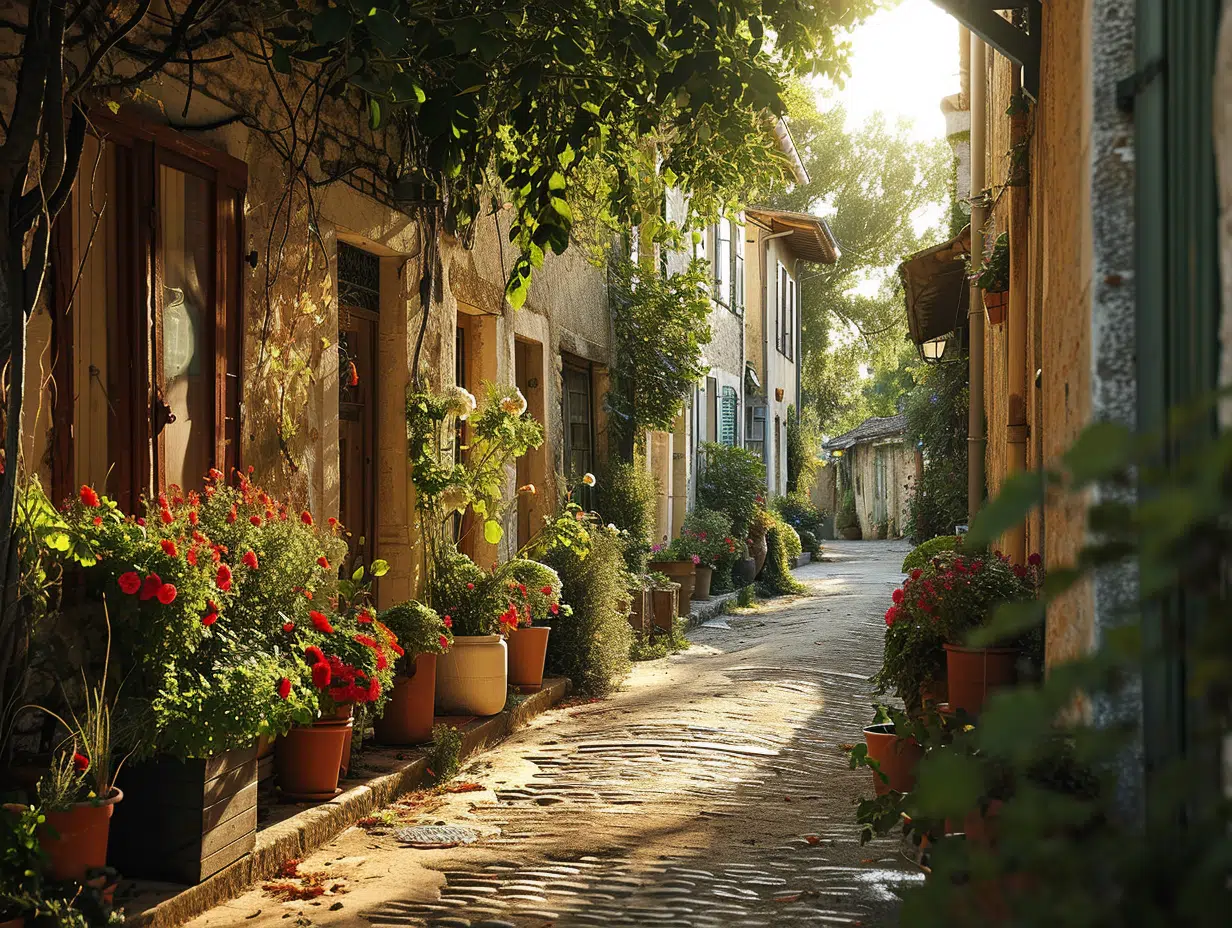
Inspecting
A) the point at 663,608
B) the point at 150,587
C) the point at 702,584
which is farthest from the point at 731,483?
the point at 150,587

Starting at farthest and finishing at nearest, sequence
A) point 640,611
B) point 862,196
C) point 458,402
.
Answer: point 862,196
point 640,611
point 458,402

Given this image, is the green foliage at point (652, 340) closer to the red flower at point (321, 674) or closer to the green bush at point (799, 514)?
the red flower at point (321, 674)

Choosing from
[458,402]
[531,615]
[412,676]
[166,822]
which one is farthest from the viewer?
[531,615]

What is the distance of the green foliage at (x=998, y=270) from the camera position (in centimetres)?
733

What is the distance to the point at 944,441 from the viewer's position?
14188 millimetres

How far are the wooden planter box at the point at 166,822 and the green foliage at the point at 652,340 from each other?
27.1ft

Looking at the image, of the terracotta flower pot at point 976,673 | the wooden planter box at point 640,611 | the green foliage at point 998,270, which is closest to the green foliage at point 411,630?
the terracotta flower pot at point 976,673

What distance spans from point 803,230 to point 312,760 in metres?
17.5

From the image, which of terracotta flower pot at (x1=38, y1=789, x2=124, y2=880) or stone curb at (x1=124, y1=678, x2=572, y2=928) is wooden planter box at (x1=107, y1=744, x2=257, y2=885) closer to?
stone curb at (x1=124, y1=678, x2=572, y2=928)

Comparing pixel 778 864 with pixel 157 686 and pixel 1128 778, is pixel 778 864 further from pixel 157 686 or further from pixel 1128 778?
pixel 1128 778

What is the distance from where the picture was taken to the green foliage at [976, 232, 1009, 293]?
24.0 feet

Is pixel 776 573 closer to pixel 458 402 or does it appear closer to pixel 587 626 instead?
pixel 587 626

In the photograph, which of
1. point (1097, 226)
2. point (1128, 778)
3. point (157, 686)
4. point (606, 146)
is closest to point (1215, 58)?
point (1097, 226)

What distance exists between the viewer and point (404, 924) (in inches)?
151
